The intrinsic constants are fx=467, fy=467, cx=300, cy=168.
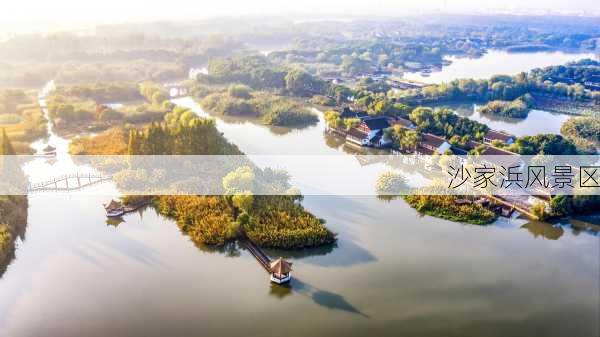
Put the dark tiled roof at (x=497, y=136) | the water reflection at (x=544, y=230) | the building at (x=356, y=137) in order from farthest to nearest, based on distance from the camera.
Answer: the building at (x=356, y=137), the dark tiled roof at (x=497, y=136), the water reflection at (x=544, y=230)

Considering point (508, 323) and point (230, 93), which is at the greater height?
point (230, 93)

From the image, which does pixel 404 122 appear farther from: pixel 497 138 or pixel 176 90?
pixel 176 90

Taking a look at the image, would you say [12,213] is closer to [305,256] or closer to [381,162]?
[305,256]


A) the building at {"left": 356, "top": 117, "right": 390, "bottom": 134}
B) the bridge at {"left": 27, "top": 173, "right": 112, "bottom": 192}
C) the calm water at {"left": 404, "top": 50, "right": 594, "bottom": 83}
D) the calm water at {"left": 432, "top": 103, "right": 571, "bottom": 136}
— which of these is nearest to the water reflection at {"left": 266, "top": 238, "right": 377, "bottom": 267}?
the bridge at {"left": 27, "top": 173, "right": 112, "bottom": 192}

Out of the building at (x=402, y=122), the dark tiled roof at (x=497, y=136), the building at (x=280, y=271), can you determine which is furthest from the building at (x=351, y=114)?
the building at (x=280, y=271)

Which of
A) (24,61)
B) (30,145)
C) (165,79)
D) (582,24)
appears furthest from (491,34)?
(30,145)

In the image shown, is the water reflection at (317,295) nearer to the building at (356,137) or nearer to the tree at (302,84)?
the building at (356,137)
